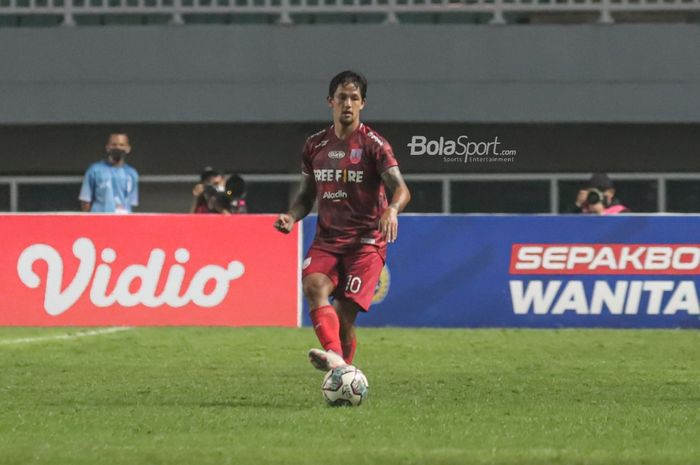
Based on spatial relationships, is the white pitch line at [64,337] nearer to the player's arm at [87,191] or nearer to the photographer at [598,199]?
the player's arm at [87,191]

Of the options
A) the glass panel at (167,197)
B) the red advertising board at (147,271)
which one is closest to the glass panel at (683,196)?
the glass panel at (167,197)

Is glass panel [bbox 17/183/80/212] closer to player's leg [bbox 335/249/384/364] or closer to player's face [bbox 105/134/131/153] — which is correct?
player's face [bbox 105/134/131/153]

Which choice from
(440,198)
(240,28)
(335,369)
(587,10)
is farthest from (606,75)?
(335,369)

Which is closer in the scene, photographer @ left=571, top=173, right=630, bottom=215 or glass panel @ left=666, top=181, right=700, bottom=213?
photographer @ left=571, top=173, right=630, bottom=215

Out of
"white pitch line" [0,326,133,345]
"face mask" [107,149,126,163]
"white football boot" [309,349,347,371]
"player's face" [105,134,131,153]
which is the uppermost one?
"player's face" [105,134,131,153]

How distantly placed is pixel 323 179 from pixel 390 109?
12.9 meters

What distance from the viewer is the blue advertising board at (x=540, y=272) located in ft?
57.9

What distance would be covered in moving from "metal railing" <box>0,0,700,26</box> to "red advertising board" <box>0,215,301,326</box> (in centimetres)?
606

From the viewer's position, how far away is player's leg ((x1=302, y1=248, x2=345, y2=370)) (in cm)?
995

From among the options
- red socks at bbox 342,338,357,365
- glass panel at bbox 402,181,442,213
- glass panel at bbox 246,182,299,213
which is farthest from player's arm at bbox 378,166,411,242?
glass panel at bbox 246,182,299,213

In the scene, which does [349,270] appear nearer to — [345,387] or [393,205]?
[393,205]

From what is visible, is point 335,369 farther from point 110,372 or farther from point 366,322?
point 366,322

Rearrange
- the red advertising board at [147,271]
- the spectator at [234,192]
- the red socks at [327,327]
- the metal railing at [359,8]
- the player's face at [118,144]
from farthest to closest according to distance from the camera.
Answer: the metal railing at [359,8]
the player's face at [118,144]
the spectator at [234,192]
the red advertising board at [147,271]
the red socks at [327,327]

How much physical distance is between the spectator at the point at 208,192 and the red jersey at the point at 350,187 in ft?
28.3
